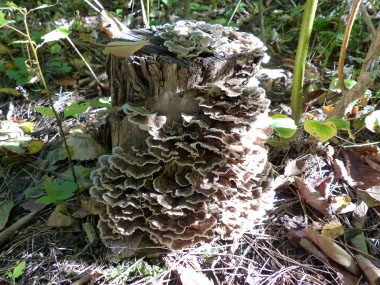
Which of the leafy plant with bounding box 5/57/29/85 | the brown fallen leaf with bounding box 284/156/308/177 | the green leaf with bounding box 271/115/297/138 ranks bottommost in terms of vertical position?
the brown fallen leaf with bounding box 284/156/308/177

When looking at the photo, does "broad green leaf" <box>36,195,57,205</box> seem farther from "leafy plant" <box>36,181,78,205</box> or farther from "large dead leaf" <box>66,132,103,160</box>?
"large dead leaf" <box>66,132,103,160</box>

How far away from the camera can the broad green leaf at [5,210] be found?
10.1 feet

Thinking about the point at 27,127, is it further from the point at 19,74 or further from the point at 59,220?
the point at 59,220

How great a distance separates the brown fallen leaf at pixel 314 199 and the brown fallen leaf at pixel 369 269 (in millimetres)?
498

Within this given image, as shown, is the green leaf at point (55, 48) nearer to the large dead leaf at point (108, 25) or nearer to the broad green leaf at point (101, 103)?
the broad green leaf at point (101, 103)

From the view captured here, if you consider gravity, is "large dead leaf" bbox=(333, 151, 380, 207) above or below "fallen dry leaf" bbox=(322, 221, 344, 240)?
above

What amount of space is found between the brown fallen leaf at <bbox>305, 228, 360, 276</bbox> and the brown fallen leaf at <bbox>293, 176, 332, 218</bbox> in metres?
0.35

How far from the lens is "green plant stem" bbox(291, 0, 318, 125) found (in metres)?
3.22

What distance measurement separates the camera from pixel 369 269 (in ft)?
9.16

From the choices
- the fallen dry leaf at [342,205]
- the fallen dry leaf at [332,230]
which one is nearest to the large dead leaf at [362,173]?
the fallen dry leaf at [342,205]

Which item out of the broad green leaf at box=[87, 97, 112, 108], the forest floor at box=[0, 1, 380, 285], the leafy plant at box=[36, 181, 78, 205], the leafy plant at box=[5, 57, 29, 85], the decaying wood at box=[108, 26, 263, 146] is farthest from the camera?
the leafy plant at box=[5, 57, 29, 85]

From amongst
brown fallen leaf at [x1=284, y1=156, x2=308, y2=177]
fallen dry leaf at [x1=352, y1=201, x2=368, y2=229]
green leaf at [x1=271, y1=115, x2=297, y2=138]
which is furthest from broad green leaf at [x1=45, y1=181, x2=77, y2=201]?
fallen dry leaf at [x1=352, y1=201, x2=368, y2=229]

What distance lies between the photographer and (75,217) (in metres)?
3.09

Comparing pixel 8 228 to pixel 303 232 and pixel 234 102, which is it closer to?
pixel 234 102
